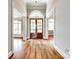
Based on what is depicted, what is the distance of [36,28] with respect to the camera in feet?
49.9

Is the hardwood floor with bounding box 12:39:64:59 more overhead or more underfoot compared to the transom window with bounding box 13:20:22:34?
more underfoot

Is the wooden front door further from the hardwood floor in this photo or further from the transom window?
the hardwood floor

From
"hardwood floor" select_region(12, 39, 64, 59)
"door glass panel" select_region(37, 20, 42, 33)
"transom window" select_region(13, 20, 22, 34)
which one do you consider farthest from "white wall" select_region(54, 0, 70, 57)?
"transom window" select_region(13, 20, 22, 34)

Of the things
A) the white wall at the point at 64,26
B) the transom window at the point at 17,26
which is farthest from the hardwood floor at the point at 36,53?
the transom window at the point at 17,26

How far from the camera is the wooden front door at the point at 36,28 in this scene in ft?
48.9

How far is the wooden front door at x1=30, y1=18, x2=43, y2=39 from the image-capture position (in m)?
14.9

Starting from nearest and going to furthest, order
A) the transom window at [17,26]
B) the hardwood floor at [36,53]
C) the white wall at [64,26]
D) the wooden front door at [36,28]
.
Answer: the white wall at [64,26] → the hardwood floor at [36,53] → the wooden front door at [36,28] → the transom window at [17,26]

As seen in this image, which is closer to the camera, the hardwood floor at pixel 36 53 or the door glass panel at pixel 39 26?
the hardwood floor at pixel 36 53

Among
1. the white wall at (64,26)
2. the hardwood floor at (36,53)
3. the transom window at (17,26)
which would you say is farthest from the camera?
the transom window at (17,26)

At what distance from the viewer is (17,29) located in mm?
17156

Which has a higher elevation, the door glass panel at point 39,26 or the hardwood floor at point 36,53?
the door glass panel at point 39,26

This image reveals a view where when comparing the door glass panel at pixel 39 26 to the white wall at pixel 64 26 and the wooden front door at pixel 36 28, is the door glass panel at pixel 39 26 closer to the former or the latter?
the wooden front door at pixel 36 28
